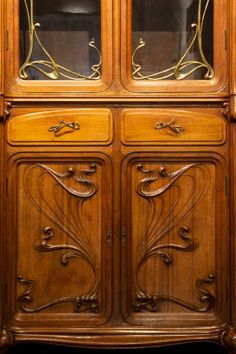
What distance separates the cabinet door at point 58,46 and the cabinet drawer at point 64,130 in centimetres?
8

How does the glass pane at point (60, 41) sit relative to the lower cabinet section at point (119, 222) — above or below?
above

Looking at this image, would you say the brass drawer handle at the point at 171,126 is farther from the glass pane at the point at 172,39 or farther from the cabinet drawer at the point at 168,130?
the glass pane at the point at 172,39

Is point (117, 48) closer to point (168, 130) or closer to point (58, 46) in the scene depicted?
point (58, 46)

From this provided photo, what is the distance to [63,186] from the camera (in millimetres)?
1505

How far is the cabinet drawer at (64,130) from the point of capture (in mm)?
1500

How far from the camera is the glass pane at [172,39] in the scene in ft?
4.99

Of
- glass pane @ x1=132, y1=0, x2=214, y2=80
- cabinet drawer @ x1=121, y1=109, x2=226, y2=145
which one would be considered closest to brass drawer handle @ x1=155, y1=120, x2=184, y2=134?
cabinet drawer @ x1=121, y1=109, x2=226, y2=145

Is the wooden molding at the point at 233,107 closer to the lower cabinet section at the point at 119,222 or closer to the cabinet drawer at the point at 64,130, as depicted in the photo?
the lower cabinet section at the point at 119,222

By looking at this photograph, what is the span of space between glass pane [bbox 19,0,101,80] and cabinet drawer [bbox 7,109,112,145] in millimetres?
119

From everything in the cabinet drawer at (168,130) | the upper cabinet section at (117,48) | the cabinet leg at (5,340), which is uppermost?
the upper cabinet section at (117,48)

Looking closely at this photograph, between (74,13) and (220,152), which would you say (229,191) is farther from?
(74,13)

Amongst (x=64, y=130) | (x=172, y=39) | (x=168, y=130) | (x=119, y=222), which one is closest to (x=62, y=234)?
(x=119, y=222)

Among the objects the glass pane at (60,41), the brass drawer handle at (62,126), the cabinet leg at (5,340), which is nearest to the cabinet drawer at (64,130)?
the brass drawer handle at (62,126)

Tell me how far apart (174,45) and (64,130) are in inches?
15.9
